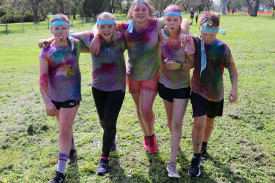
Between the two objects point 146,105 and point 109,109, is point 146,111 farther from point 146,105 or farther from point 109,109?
point 109,109

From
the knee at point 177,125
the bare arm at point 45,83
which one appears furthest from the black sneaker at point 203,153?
the bare arm at point 45,83

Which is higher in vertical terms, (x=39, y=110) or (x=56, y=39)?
(x=56, y=39)

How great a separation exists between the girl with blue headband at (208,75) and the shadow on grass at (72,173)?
1.58 m

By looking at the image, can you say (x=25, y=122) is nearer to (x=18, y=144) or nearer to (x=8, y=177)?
(x=18, y=144)


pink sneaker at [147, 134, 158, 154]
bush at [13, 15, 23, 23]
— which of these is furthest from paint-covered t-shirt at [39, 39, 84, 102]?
bush at [13, 15, 23, 23]

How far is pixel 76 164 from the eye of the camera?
3998 mm

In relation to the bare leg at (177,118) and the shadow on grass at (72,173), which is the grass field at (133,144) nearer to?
the shadow on grass at (72,173)

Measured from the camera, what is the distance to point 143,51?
3.70 metres

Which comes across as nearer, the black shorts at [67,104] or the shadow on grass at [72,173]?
the black shorts at [67,104]

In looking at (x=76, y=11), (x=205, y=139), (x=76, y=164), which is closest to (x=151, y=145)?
(x=205, y=139)

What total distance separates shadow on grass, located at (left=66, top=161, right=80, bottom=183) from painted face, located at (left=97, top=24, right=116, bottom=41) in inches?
76.1

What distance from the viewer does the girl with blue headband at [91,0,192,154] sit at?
3605mm

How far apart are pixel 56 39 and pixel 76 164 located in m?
1.88

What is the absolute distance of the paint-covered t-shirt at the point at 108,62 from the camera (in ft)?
11.7
